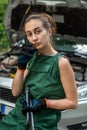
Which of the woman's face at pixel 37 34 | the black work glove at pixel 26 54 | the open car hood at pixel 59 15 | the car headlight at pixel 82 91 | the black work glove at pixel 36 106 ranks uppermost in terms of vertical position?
the woman's face at pixel 37 34

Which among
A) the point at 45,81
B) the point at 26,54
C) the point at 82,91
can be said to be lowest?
the point at 82,91

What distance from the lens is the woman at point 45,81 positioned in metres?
3.12

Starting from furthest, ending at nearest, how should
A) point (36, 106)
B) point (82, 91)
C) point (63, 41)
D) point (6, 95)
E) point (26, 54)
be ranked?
point (63, 41)
point (6, 95)
point (82, 91)
point (26, 54)
point (36, 106)

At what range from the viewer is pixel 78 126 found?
497 cm

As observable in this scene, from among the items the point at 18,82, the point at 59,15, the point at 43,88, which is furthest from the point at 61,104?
the point at 59,15

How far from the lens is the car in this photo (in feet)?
16.3

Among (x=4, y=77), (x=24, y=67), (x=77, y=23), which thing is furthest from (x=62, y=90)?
(x=77, y=23)

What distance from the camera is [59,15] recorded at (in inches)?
266

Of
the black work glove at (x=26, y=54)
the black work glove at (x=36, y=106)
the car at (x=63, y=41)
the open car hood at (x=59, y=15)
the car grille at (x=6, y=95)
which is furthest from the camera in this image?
the open car hood at (x=59, y=15)

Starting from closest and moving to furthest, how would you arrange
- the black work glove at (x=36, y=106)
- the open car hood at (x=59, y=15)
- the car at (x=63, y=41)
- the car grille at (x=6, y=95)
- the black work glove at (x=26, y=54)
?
the black work glove at (x=36, y=106) → the black work glove at (x=26, y=54) → the car at (x=63, y=41) → the car grille at (x=6, y=95) → the open car hood at (x=59, y=15)

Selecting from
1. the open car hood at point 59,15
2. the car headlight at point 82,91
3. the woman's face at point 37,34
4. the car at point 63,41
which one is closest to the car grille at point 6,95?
the car at point 63,41

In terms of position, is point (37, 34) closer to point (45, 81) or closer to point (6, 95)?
point (45, 81)

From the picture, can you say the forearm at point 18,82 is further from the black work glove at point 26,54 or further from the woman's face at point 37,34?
the woman's face at point 37,34

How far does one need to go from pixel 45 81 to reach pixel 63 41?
3.39 m
